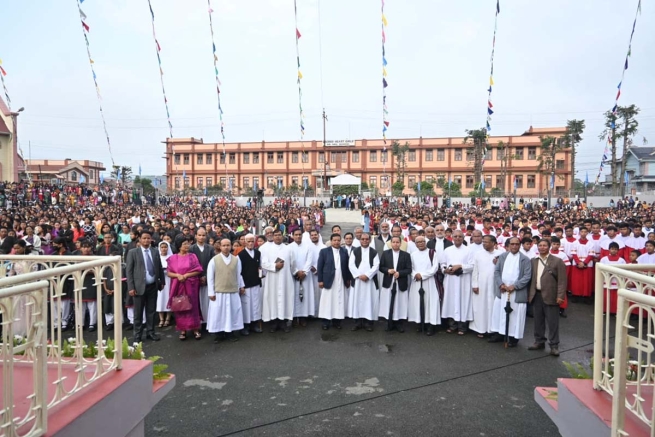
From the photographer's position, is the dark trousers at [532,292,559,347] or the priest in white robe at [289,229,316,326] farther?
the priest in white robe at [289,229,316,326]

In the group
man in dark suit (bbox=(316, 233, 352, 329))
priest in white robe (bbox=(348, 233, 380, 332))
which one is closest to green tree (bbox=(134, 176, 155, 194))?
man in dark suit (bbox=(316, 233, 352, 329))

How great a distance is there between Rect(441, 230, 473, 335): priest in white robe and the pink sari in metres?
3.98

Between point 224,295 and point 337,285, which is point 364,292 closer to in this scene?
point 337,285

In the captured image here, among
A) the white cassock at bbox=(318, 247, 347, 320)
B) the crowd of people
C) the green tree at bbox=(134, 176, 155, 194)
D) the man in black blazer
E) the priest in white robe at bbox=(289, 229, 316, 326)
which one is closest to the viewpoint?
the crowd of people

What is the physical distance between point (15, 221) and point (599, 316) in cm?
1447

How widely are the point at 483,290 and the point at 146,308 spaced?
527 centimetres

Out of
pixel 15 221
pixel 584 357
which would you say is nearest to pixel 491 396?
pixel 584 357

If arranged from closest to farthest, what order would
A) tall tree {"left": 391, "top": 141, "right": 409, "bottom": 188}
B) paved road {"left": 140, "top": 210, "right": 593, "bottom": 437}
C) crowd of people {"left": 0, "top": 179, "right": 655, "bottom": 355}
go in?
1. paved road {"left": 140, "top": 210, "right": 593, "bottom": 437}
2. crowd of people {"left": 0, "top": 179, "right": 655, "bottom": 355}
3. tall tree {"left": 391, "top": 141, "right": 409, "bottom": 188}

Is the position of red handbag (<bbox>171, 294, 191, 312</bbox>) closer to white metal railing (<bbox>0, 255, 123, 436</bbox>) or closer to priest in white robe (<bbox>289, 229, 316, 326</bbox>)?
priest in white robe (<bbox>289, 229, 316, 326</bbox>)

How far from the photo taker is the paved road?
3.98 meters

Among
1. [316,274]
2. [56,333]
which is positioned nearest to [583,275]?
[316,274]

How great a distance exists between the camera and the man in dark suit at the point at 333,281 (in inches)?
283

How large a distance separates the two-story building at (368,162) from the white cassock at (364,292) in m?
45.9

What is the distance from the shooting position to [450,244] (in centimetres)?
793
